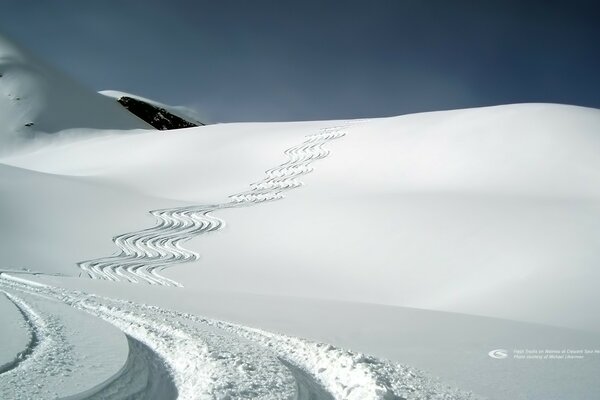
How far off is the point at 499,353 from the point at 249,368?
2.74 m

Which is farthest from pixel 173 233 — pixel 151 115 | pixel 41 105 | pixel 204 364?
pixel 151 115

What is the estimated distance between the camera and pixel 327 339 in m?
5.21

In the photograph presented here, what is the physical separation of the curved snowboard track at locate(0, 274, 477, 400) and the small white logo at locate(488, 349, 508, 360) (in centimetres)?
107

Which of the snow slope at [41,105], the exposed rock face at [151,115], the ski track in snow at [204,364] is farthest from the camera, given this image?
the exposed rock face at [151,115]

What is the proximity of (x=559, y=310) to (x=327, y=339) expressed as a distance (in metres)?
3.93

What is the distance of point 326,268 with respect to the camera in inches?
→ 419

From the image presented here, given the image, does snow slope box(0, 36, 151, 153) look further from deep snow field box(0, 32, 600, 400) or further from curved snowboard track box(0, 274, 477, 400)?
curved snowboard track box(0, 274, 477, 400)

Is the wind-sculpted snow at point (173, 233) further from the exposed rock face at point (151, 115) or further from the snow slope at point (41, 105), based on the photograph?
the exposed rock face at point (151, 115)

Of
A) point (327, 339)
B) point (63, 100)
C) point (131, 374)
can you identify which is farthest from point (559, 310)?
point (63, 100)

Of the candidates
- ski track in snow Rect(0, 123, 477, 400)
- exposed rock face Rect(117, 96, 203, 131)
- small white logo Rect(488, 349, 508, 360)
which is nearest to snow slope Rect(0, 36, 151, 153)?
exposed rock face Rect(117, 96, 203, 131)

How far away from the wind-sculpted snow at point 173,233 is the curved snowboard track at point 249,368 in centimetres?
485

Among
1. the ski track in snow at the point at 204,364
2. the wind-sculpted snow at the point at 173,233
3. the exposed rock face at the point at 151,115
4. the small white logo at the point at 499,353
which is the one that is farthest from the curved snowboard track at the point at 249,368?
the exposed rock face at the point at 151,115

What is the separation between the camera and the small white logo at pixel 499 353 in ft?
15.5

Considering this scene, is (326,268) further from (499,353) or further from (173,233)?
(499,353)
